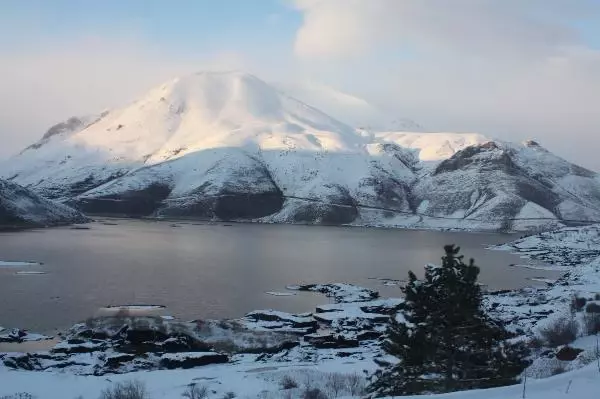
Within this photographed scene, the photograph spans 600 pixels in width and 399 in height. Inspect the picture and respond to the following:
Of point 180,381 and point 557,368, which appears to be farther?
point 180,381

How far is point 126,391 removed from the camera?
14609 mm

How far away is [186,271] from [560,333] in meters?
33.7

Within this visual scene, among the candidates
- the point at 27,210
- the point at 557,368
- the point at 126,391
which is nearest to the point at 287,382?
the point at 126,391

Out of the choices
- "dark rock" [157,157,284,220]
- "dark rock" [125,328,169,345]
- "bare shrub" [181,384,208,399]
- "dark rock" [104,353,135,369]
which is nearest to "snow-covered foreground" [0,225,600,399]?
"bare shrub" [181,384,208,399]

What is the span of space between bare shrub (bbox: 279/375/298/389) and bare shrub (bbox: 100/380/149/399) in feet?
11.0

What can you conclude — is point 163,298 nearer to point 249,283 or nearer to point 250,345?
point 249,283

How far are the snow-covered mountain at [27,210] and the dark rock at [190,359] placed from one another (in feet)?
271

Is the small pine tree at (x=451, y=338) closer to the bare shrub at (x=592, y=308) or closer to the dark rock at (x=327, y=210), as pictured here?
the bare shrub at (x=592, y=308)

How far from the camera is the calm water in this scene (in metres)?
33.7

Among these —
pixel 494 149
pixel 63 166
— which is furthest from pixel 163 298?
pixel 63 166

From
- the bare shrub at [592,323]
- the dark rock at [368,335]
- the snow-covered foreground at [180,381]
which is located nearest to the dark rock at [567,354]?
the bare shrub at [592,323]

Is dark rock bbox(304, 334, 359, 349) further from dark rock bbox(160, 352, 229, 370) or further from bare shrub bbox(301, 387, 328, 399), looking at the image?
bare shrub bbox(301, 387, 328, 399)

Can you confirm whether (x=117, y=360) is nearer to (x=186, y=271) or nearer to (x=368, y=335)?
(x=368, y=335)

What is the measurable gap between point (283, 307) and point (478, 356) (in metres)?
22.7
